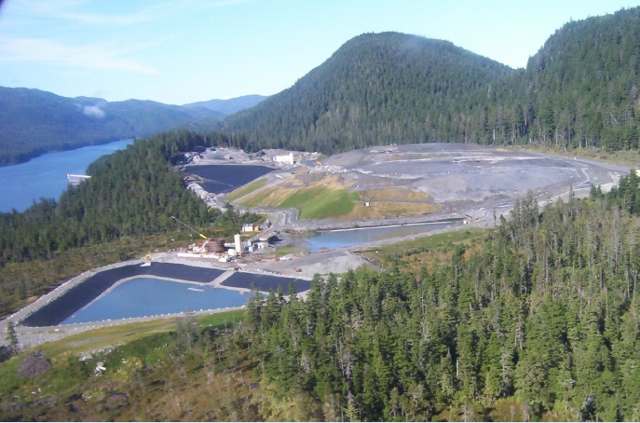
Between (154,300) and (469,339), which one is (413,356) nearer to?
(469,339)

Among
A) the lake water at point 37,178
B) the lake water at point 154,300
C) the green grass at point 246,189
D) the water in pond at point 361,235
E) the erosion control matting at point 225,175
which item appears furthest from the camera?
the lake water at point 37,178

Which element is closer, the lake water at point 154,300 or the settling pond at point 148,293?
the lake water at point 154,300

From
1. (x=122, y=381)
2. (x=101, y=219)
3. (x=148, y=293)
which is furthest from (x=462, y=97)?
(x=122, y=381)

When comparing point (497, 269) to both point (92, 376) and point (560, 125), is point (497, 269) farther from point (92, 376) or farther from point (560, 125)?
point (560, 125)

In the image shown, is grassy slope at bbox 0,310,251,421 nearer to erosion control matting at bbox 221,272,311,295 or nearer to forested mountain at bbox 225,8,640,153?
erosion control matting at bbox 221,272,311,295

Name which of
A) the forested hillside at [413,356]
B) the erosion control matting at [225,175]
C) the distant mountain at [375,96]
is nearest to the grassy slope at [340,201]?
the erosion control matting at [225,175]

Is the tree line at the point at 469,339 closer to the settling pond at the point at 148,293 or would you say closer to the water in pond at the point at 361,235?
the settling pond at the point at 148,293

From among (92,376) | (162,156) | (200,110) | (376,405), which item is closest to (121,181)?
(162,156)


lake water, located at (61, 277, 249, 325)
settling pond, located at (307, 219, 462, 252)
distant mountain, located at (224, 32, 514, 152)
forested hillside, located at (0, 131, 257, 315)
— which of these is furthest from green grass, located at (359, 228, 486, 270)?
distant mountain, located at (224, 32, 514, 152)
